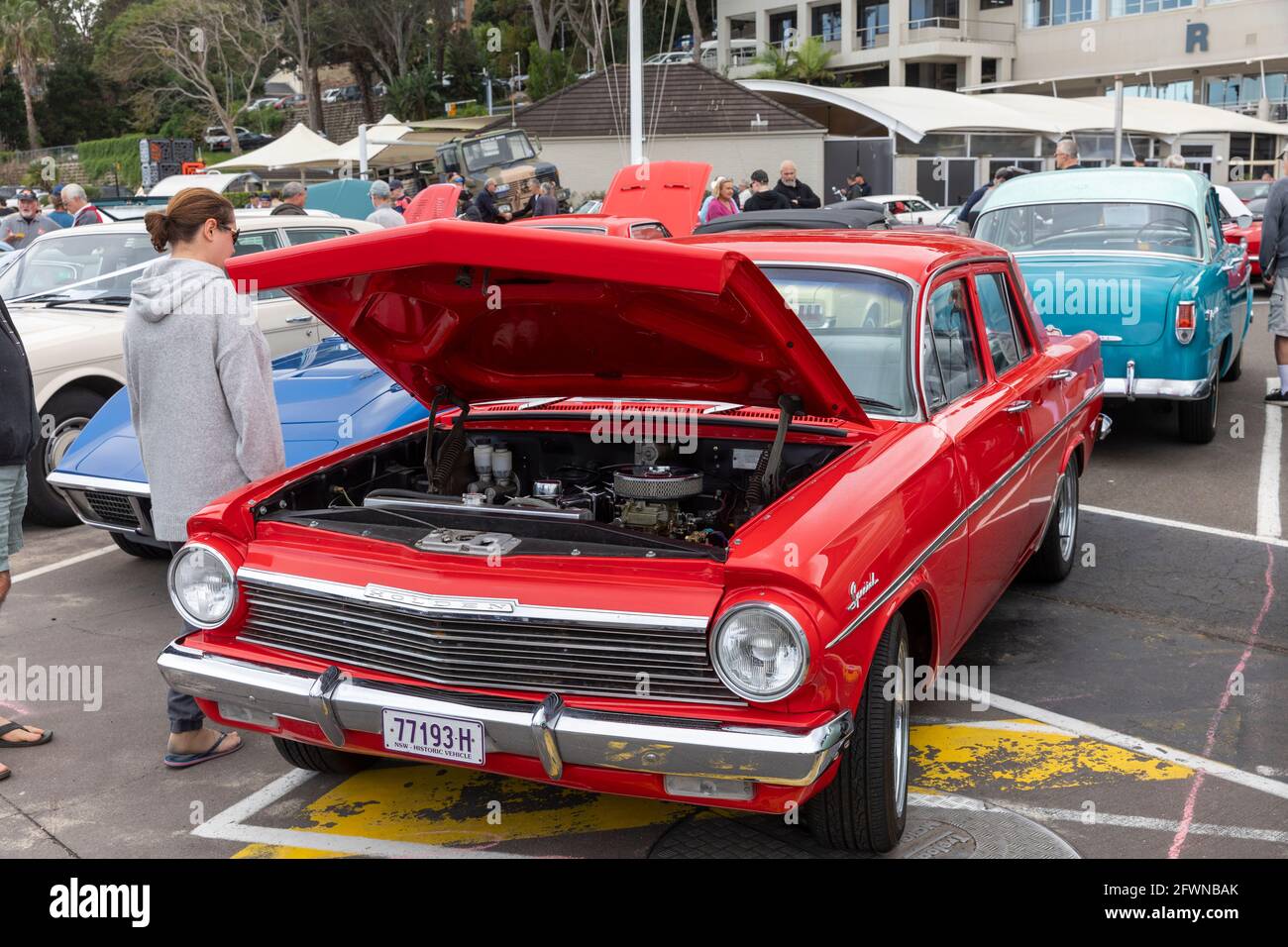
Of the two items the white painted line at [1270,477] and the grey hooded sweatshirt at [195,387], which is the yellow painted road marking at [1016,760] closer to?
the grey hooded sweatshirt at [195,387]

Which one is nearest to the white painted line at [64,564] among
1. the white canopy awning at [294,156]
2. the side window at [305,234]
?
the side window at [305,234]

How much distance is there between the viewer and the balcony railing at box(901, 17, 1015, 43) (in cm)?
5272

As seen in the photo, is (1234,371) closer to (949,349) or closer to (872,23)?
(949,349)

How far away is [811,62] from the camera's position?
50.0m

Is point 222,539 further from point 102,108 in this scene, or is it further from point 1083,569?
point 102,108

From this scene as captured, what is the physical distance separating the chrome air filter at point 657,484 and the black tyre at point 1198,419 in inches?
236

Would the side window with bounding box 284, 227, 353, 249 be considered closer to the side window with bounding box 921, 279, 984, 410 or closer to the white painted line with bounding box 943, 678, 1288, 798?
the side window with bounding box 921, 279, 984, 410

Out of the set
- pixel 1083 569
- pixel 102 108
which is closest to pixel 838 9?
pixel 102 108

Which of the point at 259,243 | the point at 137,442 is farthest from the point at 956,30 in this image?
the point at 137,442

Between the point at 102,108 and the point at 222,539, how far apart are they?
238 ft

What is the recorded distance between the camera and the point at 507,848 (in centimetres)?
375

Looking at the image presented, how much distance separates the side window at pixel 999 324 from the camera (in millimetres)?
5020

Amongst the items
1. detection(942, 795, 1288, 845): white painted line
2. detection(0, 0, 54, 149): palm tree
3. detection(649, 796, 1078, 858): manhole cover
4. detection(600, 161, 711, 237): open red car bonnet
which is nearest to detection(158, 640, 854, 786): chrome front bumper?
detection(649, 796, 1078, 858): manhole cover

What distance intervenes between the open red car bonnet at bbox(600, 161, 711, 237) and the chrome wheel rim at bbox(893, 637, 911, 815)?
1063 centimetres
